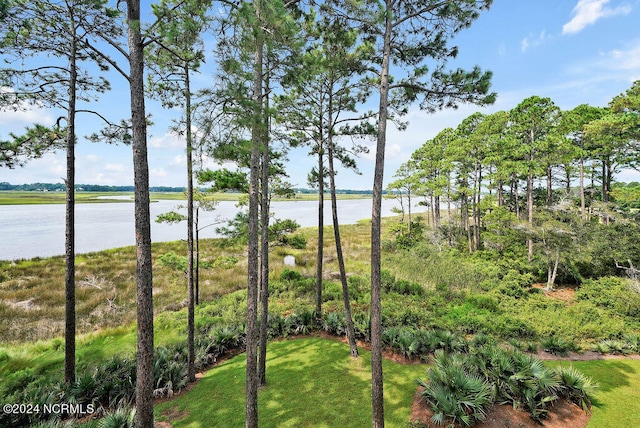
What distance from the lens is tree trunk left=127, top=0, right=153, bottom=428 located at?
434 centimetres

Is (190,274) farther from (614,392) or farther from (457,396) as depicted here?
(614,392)

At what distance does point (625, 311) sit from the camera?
11961 mm

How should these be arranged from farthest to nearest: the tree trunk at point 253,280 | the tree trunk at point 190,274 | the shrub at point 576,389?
1. the tree trunk at point 190,274
2. the shrub at point 576,389
3. the tree trunk at point 253,280

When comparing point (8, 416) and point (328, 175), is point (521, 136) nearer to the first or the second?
point (328, 175)

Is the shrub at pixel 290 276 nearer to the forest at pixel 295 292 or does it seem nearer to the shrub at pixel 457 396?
the forest at pixel 295 292

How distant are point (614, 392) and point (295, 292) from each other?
13.4 metres

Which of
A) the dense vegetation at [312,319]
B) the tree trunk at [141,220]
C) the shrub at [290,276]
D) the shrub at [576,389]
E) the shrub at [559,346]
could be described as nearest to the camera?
the tree trunk at [141,220]

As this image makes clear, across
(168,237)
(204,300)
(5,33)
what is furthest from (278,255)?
(5,33)

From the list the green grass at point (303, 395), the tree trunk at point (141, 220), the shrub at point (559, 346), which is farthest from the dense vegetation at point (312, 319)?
the tree trunk at point (141, 220)

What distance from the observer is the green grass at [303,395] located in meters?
6.28

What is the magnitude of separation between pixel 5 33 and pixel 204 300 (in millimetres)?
14880

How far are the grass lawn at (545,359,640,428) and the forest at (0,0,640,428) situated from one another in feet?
0.17

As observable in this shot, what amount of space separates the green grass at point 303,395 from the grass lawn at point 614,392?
154 inches

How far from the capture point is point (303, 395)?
713cm
